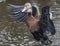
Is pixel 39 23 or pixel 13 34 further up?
pixel 39 23

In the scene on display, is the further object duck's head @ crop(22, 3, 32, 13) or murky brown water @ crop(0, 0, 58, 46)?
murky brown water @ crop(0, 0, 58, 46)

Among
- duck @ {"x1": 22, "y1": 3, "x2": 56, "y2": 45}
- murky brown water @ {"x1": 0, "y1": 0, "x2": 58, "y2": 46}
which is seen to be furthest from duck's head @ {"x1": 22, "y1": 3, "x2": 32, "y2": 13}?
murky brown water @ {"x1": 0, "y1": 0, "x2": 58, "y2": 46}

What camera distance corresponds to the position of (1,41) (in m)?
6.72

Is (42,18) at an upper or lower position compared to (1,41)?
upper

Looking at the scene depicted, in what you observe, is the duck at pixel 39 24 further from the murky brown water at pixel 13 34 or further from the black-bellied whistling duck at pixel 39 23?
the murky brown water at pixel 13 34

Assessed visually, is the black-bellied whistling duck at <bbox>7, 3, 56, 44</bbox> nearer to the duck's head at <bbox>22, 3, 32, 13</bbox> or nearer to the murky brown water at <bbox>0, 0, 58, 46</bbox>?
the duck's head at <bbox>22, 3, 32, 13</bbox>

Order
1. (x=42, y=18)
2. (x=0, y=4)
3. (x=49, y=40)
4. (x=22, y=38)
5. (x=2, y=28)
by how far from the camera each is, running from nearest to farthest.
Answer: (x=42, y=18)
(x=49, y=40)
(x=22, y=38)
(x=2, y=28)
(x=0, y=4)

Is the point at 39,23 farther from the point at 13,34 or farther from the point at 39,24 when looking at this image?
the point at 13,34

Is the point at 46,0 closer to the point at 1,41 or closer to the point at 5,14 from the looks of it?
the point at 5,14

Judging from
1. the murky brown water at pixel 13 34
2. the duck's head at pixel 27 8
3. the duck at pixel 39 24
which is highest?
the duck's head at pixel 27 8

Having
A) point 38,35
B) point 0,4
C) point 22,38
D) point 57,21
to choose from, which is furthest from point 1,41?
point 0,4

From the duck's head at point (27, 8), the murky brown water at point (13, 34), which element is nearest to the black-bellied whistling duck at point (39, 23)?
the duck's head at point (27, 8)

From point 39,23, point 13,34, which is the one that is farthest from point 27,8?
point 13,34

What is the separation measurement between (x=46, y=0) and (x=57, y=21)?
3.38m
